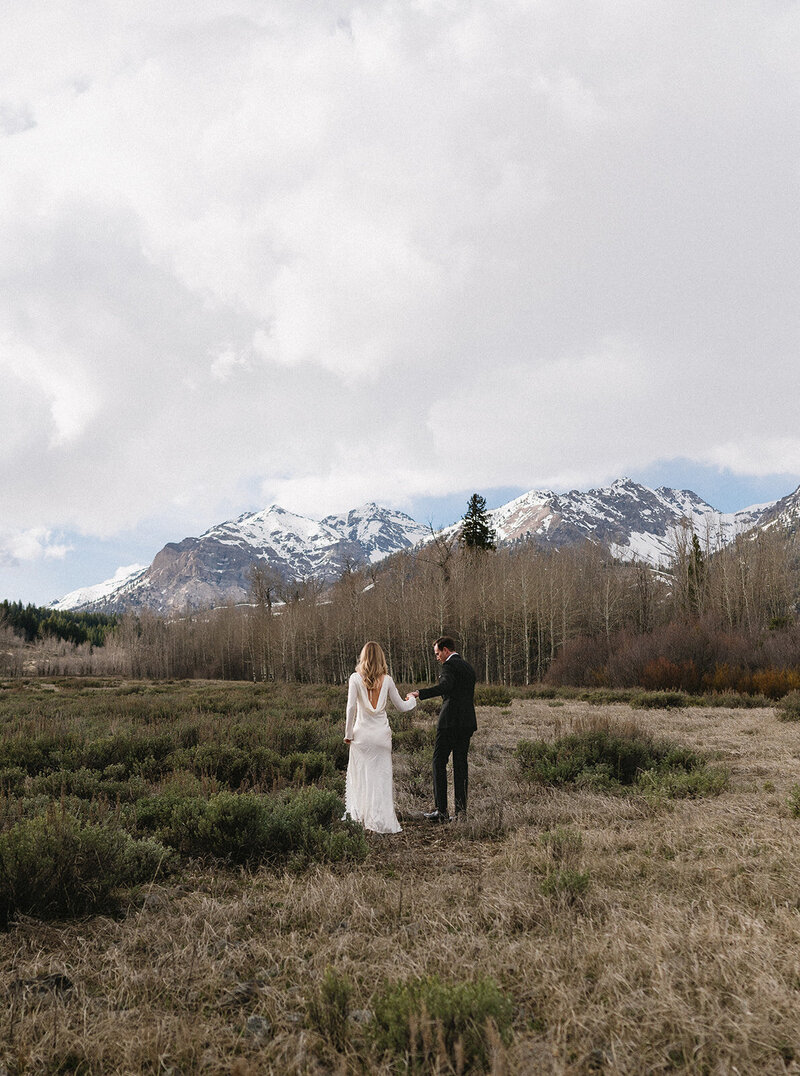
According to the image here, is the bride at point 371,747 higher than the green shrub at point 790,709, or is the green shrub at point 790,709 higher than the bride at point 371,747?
the bride at point 371,747

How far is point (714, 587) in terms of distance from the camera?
146 feet

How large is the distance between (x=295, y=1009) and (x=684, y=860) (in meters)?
3.38

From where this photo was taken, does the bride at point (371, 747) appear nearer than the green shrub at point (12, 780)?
Yes

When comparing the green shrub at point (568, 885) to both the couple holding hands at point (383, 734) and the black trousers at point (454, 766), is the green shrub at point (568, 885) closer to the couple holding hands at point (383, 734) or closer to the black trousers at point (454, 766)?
the couple holding hands at point (383, 734)

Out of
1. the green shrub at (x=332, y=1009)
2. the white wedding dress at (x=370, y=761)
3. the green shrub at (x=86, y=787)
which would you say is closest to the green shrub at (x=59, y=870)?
the green shrub at (x=332, y=1009)

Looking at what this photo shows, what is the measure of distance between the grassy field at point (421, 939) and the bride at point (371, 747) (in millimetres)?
291

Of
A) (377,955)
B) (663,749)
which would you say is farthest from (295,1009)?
(663,749)

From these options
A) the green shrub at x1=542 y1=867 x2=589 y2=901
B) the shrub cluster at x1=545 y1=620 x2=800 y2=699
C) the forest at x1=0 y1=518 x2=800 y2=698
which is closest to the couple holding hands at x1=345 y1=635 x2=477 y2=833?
Result: the green shrub at x1=542 y1=867 x2=589 y2=901

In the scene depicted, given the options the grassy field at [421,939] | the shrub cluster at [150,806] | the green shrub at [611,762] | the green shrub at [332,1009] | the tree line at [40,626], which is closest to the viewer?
the grassy field at [421,939]

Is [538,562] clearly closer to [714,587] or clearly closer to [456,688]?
[714,587]

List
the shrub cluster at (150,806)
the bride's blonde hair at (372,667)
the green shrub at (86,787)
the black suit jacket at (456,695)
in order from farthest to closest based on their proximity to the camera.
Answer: the green shrub at (86,787)
the black suit jacket at (456,695)
the bride's blonde hair at (372,667)
the shrub cluster at (150,806)

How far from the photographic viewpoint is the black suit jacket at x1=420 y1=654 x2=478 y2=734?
23.2 feet

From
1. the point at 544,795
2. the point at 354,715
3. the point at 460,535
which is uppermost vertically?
the point at 460,535

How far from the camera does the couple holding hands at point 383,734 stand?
6445 mm
